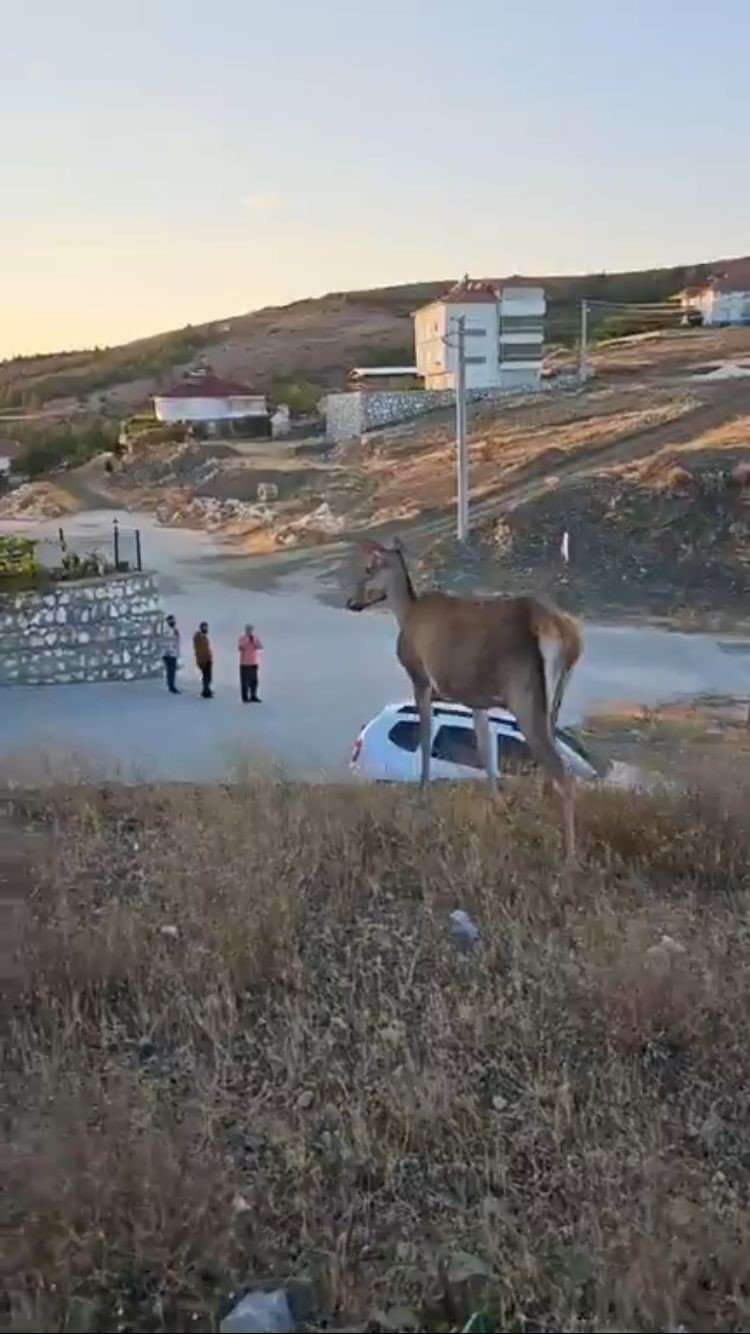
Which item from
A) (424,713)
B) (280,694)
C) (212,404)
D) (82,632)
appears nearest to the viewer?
(424,713)

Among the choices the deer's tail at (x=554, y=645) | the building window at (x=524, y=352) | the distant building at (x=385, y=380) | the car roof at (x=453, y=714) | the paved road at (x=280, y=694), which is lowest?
the paved road at (x=280, y=694)

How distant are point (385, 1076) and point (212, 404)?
7745cm

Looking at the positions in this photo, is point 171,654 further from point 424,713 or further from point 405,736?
point 424,713

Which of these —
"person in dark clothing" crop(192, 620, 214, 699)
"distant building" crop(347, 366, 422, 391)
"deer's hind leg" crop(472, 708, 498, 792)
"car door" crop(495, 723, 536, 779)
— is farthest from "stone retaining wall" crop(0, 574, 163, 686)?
"distant building" crop(347, 366, 422, 391)

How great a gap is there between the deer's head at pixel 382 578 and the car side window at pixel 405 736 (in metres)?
2.19

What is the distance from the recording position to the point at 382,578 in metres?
10.5

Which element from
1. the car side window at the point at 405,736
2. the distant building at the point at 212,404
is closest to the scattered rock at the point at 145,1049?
the car side window at the point at 405,736

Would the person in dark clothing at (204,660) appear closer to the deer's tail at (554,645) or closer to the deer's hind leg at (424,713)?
the deer's hind leg at (424,713)

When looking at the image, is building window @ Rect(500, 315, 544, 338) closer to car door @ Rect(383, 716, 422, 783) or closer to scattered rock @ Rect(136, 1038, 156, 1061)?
car door @ Rect(383, 716, 422, 783)

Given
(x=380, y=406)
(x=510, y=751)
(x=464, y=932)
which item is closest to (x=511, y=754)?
(x=510, y=751)

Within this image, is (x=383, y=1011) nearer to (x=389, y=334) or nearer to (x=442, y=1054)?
(x=442, y=1054)

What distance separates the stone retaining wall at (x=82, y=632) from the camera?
68.5ft

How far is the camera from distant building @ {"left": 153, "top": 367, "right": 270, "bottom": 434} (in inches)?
3110

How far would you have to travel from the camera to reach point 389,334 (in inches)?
4801
